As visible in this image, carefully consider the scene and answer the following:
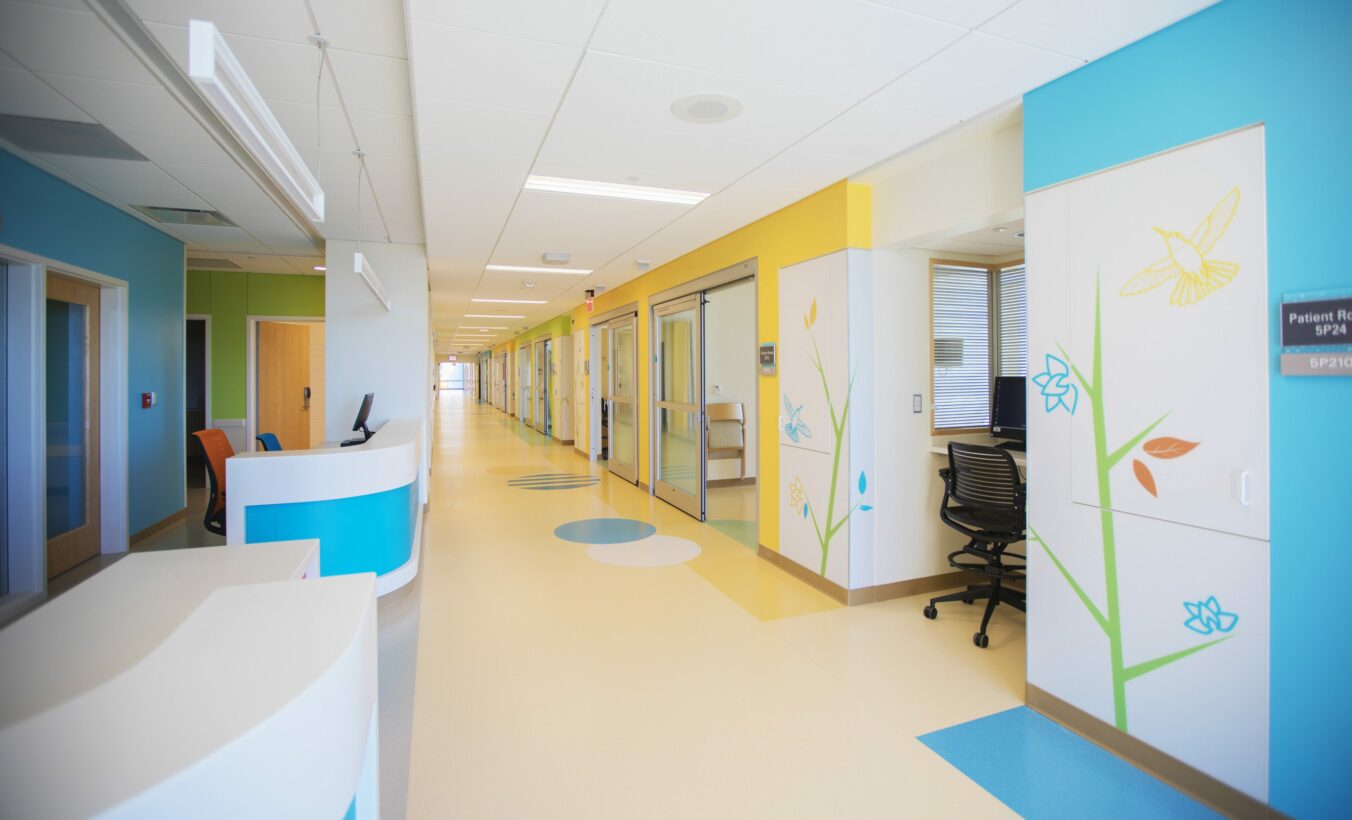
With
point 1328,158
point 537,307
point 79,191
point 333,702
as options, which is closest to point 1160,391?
point 1328,158

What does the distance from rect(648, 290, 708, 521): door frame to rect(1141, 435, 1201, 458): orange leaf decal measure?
171 inches

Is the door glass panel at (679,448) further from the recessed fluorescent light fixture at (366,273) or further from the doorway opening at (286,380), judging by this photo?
the doorway opening at (286,380)

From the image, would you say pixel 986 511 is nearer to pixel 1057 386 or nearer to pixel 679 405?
pixel 1057 386

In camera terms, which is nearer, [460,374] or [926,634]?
[926,634]

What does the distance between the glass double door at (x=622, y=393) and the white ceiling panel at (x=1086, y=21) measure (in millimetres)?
6416

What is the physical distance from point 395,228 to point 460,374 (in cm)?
4415

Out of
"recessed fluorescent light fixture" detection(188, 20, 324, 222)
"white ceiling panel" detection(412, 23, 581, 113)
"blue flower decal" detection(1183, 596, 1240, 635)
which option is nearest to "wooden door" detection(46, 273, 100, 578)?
"recessed fluorescent light fixture" detection(188, 20, 324, 222)

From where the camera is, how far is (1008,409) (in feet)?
15.1

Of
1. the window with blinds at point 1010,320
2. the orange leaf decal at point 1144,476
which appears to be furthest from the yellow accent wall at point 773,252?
the orange leaf decal at point 1144,476

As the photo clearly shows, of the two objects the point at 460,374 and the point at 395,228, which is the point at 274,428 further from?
the point at 460,374

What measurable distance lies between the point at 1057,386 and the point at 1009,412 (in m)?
1.81

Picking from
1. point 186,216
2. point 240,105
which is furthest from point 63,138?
point 240,105

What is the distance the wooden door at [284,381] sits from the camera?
869 centimetres

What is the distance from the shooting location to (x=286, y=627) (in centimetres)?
121
